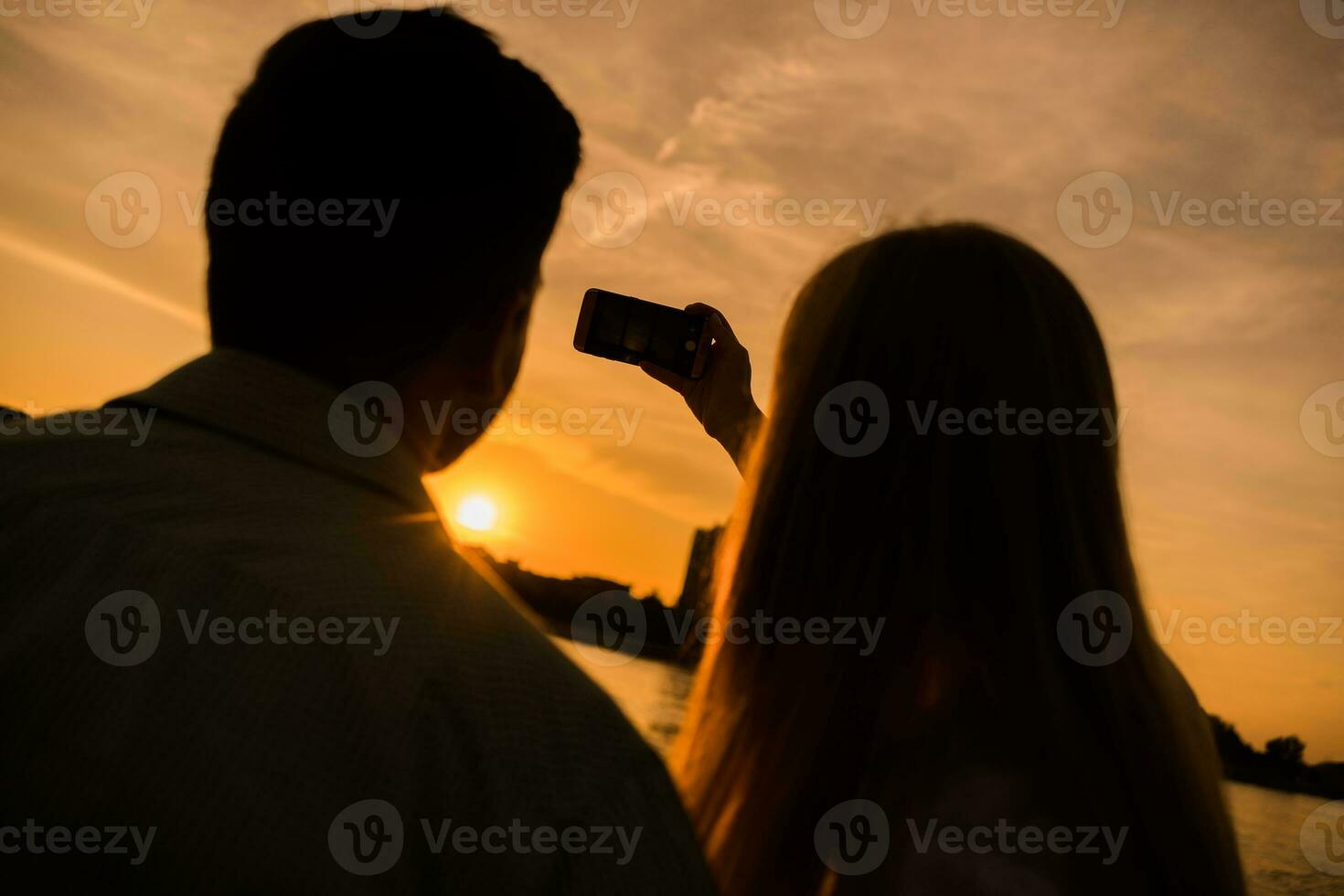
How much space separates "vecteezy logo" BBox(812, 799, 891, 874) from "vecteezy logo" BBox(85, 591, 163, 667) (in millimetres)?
1360

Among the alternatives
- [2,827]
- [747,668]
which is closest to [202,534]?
[2,827]

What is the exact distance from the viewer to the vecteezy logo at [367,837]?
96 centimetres

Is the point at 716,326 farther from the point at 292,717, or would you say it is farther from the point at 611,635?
the point at 611,635

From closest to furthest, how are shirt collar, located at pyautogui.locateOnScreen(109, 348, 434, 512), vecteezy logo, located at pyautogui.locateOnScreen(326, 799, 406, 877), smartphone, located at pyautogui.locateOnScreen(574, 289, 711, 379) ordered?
vecteezy logo, located at pyautogui.locateOnScreen(326, 799, 406, 877) < shirt collar, located at pyautogui.locateOnScreen(109, 348, 434, 512) < smartphone, located at pyautogui.locateOnScreen(574, 289, 711, 379)

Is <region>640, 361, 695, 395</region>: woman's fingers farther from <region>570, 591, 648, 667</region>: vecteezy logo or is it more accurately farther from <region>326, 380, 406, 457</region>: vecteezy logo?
<region>570, 591, 648, 667</region>: vecteezy logo

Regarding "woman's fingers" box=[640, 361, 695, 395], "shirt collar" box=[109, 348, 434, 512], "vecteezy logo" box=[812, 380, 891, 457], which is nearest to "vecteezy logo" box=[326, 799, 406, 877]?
"shirt collar" box=[109, 348, 434, 512]

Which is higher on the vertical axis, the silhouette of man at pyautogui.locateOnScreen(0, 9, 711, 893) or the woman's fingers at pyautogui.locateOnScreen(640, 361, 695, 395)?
the woman's fingers at pyautogui.locateOnScreen(640, 361, 695, 395)

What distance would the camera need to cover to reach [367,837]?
99cm

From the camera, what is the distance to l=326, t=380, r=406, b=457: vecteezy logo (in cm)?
123

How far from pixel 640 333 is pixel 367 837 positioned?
2436mm
